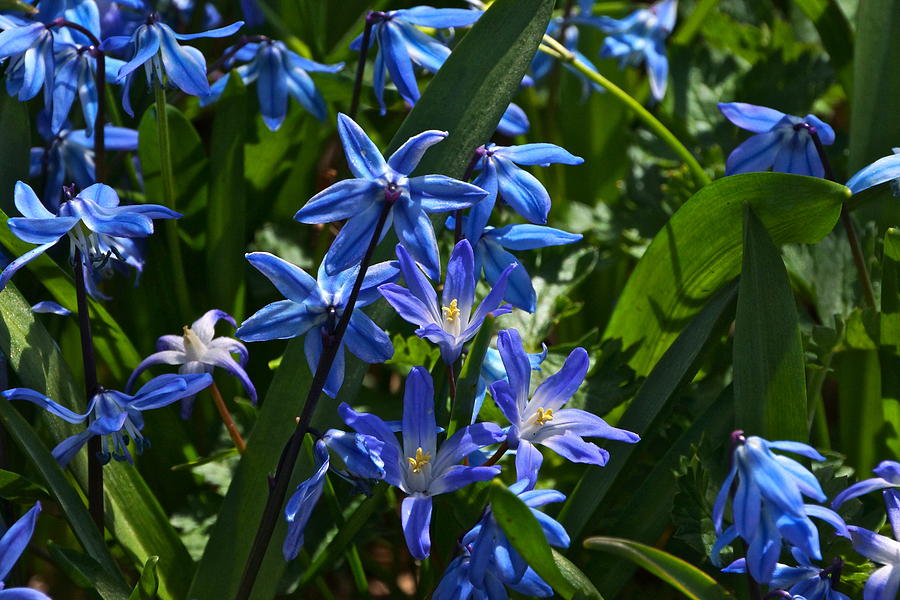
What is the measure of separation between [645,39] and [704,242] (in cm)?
98

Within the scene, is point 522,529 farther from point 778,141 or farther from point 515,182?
point 778,141

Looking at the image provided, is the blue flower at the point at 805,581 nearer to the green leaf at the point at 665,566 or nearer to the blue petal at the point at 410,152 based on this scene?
the green leaf at the point at 665,566

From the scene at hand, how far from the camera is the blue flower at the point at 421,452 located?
3.20ft

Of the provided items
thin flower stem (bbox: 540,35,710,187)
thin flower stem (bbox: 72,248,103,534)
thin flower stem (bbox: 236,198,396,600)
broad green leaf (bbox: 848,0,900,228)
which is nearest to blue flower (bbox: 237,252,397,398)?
thin flower stem (bbox: 236,198,396,600)

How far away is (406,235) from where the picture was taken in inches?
38.0

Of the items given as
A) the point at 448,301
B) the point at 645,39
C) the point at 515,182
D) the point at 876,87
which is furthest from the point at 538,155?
the point at 645,39

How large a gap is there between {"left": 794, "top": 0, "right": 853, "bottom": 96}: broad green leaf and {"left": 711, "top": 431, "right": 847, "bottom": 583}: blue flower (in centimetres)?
129

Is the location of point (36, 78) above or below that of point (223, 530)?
above

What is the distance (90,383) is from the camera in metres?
1.17

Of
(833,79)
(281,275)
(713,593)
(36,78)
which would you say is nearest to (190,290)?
(36,78)

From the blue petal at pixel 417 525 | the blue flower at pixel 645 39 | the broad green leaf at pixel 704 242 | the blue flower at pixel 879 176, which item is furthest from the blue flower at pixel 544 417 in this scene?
the blue flower at pixel 645 39

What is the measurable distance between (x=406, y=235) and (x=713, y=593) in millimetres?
520

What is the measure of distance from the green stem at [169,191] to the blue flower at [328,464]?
583 mm

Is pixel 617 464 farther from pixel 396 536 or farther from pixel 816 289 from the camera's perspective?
pixel 816 289
